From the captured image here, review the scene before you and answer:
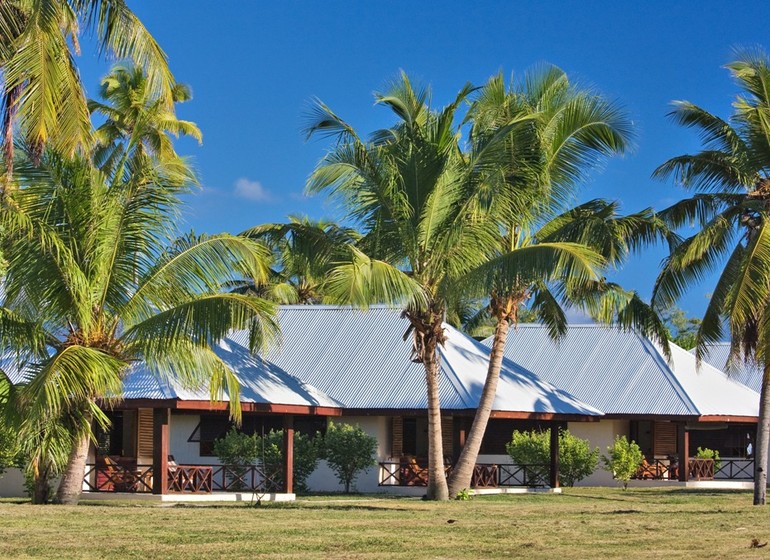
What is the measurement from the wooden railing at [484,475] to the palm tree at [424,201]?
17.9ft

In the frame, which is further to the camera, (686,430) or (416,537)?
(686,430)

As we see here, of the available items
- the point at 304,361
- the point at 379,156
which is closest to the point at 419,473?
the point at 304,361

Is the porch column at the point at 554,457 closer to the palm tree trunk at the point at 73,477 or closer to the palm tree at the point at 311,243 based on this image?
the palm tree at the point at 311,243

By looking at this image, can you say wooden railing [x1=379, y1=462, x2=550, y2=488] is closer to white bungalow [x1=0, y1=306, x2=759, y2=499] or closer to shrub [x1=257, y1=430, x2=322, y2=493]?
white bungalow [x1=0, y1=306, x2=759, y2=499]

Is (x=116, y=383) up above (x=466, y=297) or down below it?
below

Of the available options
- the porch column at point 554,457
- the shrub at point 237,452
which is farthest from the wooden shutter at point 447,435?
the shrub at point 237,452

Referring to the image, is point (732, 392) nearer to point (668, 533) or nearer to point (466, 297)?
point (466, 297)

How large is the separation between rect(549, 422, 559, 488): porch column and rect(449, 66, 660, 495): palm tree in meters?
6.45

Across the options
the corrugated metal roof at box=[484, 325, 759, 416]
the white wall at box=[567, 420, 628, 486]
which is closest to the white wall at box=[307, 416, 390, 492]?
the corrugated metal roof at box=[484, 325, 759, 416]

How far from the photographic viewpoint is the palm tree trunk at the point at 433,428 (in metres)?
25.1

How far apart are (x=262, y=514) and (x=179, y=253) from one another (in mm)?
4678

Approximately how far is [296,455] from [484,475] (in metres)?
5.26

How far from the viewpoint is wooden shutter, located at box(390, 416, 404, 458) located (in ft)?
107

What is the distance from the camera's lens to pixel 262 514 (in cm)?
2070
